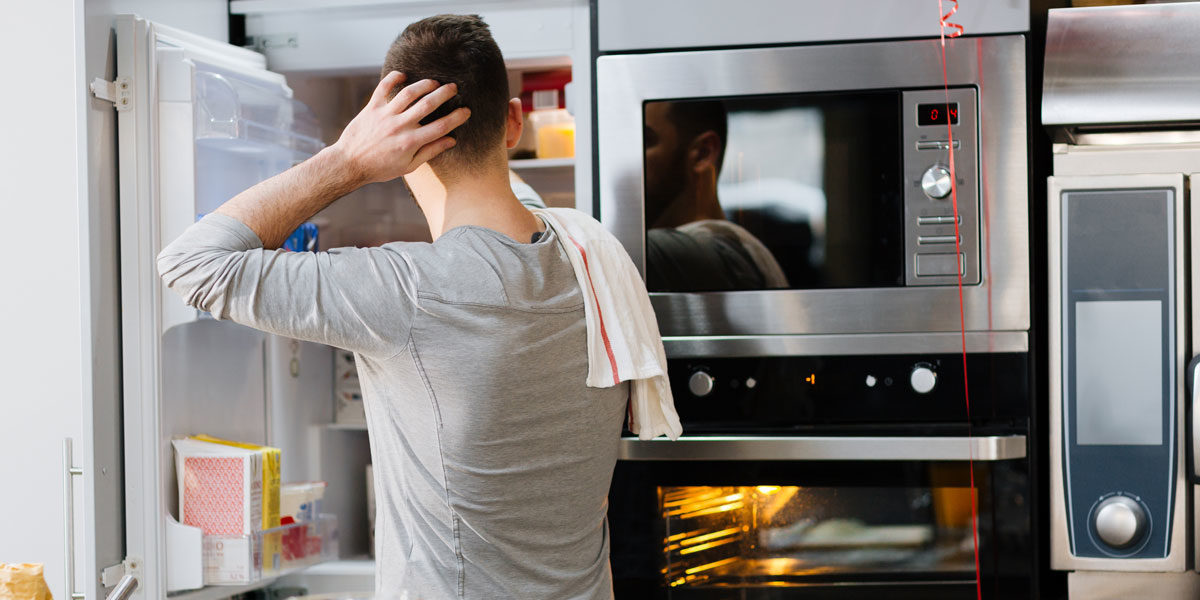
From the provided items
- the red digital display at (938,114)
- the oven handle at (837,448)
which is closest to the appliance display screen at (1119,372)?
the oven handle at (837,448)

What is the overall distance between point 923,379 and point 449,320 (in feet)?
2.65

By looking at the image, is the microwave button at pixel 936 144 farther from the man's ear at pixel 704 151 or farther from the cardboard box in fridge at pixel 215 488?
the cardboard box in fridge at pixel 215 488

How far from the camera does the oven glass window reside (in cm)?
165

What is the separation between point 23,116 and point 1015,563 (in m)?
1.56

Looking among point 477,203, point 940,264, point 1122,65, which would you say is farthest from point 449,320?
point 1122,65

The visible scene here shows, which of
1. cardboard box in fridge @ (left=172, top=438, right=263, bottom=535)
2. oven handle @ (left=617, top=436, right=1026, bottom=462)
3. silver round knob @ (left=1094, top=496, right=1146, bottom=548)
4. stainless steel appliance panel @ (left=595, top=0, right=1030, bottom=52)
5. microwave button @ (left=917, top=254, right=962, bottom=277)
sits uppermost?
stainless steel appliance panel @ (left=595, top=0, right=1030, bottom=52)

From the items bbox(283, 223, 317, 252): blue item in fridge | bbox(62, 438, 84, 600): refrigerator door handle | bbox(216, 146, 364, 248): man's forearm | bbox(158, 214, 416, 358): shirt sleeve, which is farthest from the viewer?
bbox(283, 223, 317, 252): blue item in fridge

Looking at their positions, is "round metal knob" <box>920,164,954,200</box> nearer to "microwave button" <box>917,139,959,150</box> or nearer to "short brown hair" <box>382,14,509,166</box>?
"microwave button" <box>917,139,959,150</box>

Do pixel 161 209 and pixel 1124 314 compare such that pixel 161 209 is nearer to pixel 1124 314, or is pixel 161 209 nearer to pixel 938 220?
pixel 938 220

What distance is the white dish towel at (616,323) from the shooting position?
128 centimetres

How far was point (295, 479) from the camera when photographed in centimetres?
210

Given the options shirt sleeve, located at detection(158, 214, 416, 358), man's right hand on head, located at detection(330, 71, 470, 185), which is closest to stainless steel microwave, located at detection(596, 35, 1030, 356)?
man's right hand on head, located at detection(330, 71, 470, 185)

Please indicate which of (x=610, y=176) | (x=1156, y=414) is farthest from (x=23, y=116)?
(x=1156, y=414)

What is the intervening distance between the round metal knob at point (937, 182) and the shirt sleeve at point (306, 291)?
85 cm
